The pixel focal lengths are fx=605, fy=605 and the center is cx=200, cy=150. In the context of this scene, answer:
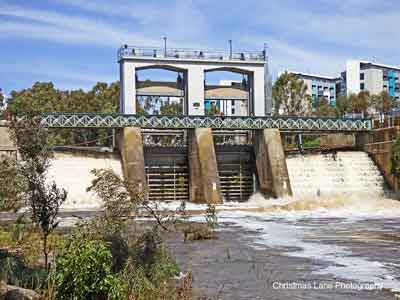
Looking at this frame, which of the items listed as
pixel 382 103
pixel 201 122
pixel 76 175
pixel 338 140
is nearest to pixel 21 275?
pixel 76 175

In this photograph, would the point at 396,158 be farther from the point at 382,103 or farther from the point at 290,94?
the point at 382,103

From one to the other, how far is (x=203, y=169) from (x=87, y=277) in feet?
106

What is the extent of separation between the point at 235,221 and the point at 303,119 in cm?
2052

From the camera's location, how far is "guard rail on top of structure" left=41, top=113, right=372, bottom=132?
4191cm

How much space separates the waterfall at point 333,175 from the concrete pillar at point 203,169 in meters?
6.64

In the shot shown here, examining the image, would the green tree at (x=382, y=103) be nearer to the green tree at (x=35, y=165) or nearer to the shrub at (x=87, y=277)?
the green tree at (x=35, y=165)

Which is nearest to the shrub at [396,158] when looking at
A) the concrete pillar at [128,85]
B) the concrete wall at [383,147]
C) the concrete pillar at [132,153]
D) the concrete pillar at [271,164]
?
the concrete wall at [383,147]

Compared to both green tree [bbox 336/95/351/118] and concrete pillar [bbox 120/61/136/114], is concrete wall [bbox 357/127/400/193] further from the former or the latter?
green tree [bbox 336/95/351/118]

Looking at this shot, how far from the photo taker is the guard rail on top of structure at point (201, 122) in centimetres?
4191

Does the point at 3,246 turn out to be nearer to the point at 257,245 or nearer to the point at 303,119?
the point at 257,245

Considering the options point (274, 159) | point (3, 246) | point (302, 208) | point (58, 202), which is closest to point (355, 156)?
point (274, 159)

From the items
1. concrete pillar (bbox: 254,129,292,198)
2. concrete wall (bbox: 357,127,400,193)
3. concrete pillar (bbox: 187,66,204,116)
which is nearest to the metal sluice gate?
concrete pillar (bbox: 254,129,292,198)

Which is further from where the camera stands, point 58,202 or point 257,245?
point 257,245

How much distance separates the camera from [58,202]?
11750mm
